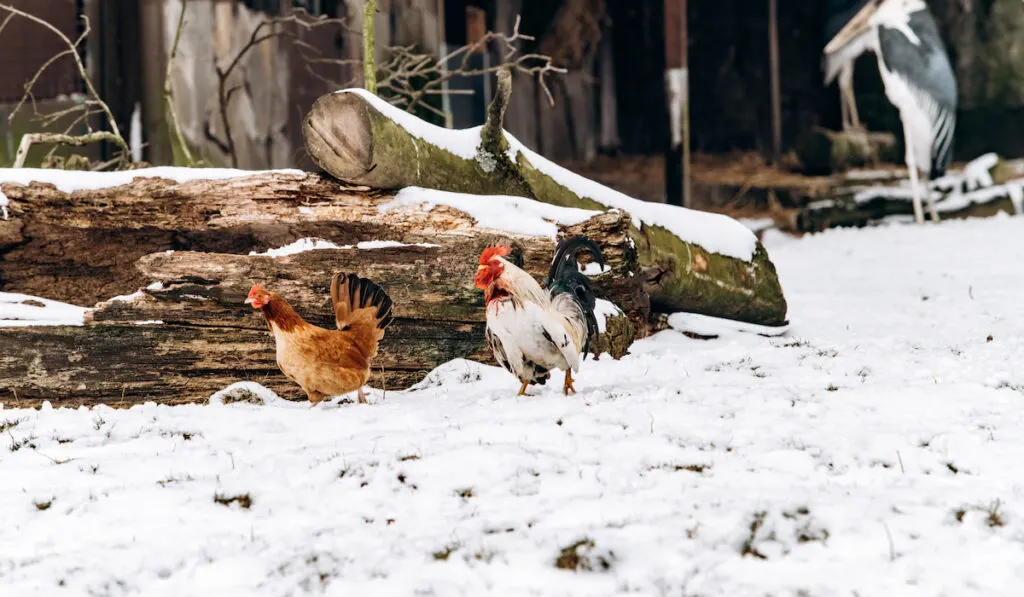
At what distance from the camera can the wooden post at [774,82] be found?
14094mm

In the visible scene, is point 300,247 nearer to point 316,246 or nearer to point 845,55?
point 316,246

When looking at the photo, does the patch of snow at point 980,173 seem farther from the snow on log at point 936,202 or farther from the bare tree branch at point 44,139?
the bare tree branch at point 44,139

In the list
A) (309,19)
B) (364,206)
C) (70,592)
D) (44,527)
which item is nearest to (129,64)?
(309,19)

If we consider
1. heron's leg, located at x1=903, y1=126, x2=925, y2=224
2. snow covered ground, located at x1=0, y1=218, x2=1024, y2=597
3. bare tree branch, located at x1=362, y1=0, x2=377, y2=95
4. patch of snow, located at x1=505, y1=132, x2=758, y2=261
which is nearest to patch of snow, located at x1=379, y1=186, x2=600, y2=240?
patch of snow, located at x1=505, y1=132, x2=758, y2=261

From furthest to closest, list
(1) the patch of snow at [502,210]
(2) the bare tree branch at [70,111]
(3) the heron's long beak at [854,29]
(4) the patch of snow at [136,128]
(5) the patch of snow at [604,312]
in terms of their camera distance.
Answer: (3) the heron's long beak at [854,29] < (4) the patch of snow at [136,128] < (2) the bare tree branch at [70,111] < (5) the patch of snow at [604,312] < (1) the patch of snow at [502,210]

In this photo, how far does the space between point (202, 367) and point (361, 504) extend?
81.6 inches

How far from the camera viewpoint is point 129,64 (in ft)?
25.4

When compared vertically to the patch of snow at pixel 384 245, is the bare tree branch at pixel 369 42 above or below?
above

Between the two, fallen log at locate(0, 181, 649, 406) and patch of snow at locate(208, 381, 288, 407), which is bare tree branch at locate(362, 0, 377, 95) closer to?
fallen log at locate(0, 181, 649, 406)

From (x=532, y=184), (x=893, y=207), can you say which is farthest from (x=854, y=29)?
(x=532, y=184)

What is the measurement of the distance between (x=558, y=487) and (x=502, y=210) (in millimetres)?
2417

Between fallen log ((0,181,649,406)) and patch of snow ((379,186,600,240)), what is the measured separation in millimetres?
48

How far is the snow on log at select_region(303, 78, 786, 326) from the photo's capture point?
5352 millimetres

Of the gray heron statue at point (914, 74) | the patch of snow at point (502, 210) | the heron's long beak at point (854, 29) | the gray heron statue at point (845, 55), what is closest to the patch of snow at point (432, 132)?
the patch of snow at point (502, 210)
